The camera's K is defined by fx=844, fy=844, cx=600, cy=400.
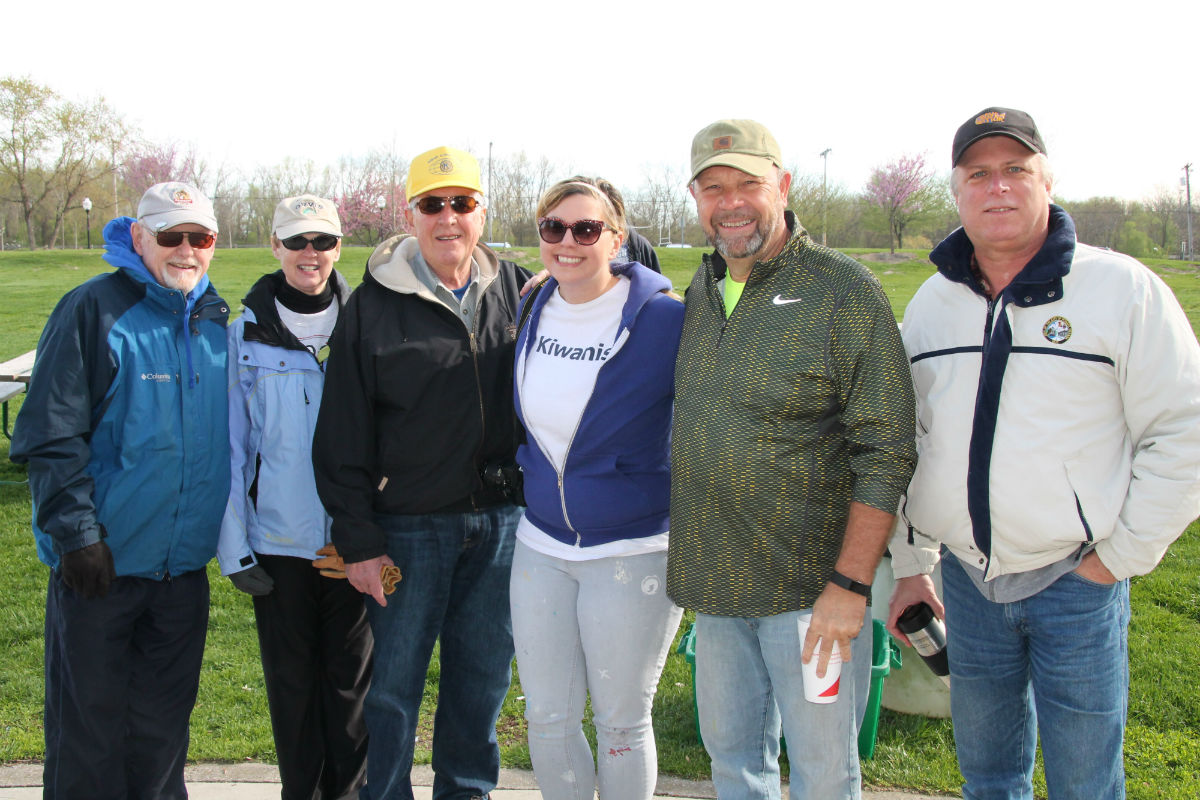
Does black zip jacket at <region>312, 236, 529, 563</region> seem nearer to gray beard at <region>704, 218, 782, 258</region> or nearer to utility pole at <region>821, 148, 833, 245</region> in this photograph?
gray beard at <region>704, 218, 782, 258</region>

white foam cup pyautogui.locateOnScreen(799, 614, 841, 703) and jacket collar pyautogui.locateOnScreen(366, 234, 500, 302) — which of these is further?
jacket collar pyautogui.locateOnScreen(366, 234, 500, 302)

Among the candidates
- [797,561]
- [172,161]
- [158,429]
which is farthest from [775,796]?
[172,161]

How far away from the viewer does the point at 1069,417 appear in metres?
2.13

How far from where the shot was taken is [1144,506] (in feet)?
6.82

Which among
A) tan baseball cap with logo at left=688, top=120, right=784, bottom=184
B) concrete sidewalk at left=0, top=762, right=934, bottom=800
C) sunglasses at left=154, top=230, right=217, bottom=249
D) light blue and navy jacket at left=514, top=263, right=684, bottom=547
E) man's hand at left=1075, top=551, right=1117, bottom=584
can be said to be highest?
tan baseball cap with logo at left=688, top=120, right=784, bottom=184

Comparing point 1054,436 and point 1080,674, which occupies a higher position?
point 1054,436

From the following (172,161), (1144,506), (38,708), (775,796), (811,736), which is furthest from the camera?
(172,161)

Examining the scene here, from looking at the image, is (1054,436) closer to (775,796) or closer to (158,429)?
(775,796)

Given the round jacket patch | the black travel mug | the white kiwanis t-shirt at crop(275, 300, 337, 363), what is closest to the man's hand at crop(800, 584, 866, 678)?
the black travel mug

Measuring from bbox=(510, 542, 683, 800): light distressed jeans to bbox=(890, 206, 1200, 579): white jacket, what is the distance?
0.95m

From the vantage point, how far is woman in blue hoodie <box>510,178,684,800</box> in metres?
2.61

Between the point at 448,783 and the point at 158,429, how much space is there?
5.42 ft

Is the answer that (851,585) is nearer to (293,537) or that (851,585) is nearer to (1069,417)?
(1069,417)

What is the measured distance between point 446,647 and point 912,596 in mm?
1678
